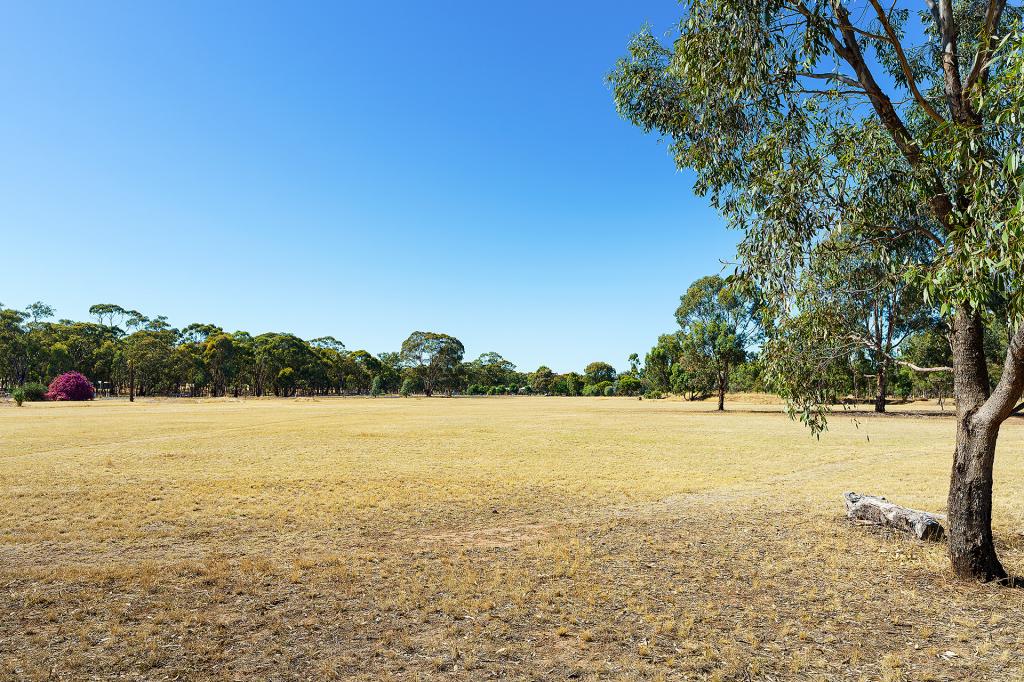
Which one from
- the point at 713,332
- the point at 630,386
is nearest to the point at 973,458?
the point at 713,332

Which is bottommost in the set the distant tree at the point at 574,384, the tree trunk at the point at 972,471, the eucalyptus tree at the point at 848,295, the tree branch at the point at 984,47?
the distant tree at the point at 574,384

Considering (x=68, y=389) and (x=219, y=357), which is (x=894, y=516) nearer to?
(x=68, y=389)

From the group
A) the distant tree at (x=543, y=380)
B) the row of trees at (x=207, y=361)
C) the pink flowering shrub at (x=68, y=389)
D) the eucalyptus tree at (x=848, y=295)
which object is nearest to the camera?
the eucalyptus tree at (x=848, y=295)

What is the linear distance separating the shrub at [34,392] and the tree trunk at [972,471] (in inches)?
3444

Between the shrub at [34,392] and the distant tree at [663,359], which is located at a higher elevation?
the distant tree at [663,359]

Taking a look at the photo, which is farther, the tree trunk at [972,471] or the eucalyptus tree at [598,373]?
the eucalyptus tree at [598,373]

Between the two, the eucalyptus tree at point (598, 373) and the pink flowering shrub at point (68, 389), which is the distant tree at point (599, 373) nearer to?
the eucalyptus tree at point (598, 373)


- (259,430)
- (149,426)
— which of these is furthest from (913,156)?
(149,426)

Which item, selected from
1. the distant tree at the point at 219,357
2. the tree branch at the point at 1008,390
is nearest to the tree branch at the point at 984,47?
the tree branch at the point at 1008,390

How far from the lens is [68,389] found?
70375 millimetres

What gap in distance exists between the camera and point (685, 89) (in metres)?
8.84

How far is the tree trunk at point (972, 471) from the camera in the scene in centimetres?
705

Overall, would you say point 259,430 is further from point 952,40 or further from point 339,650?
point 952,40

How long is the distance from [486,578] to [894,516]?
7558 millimetres
